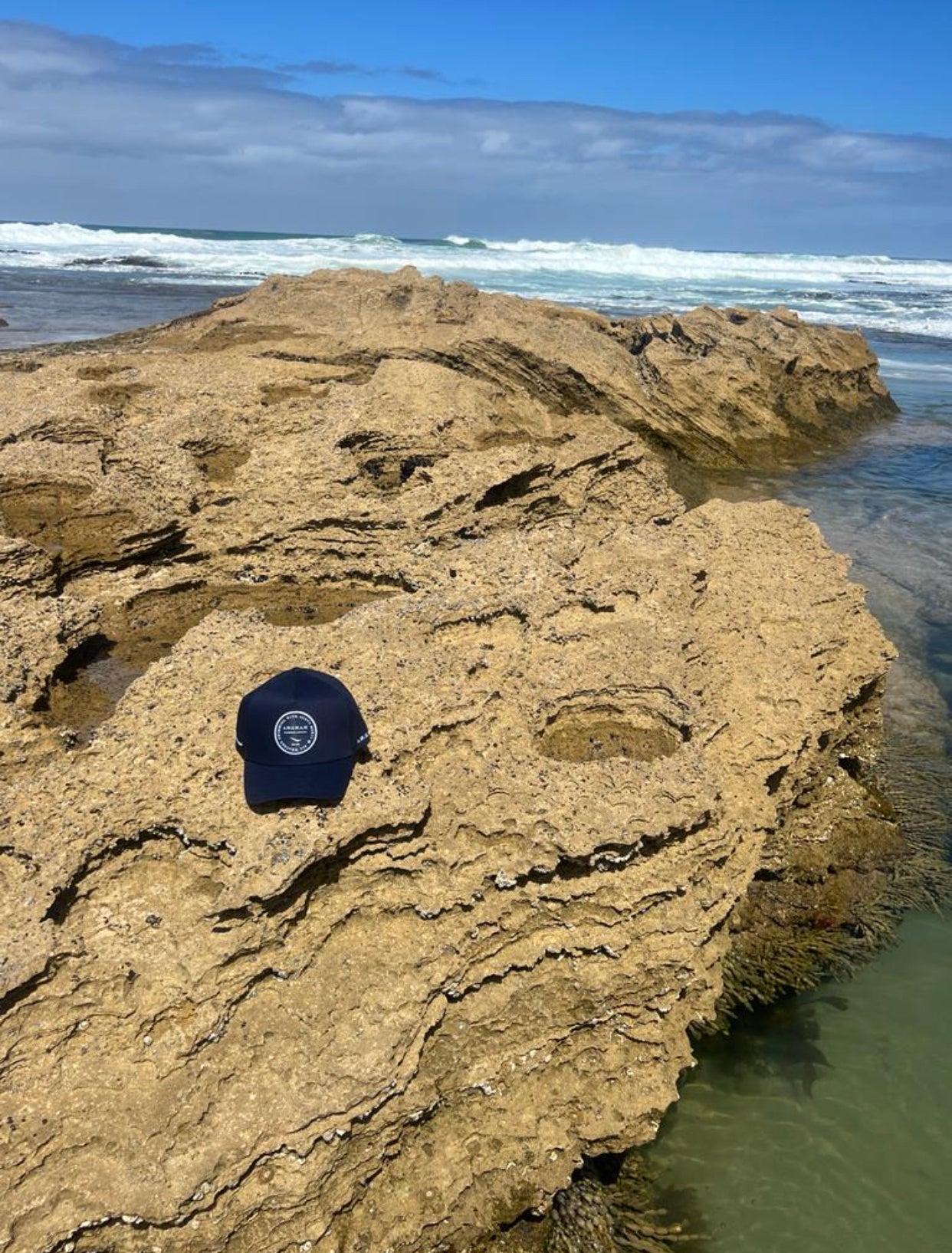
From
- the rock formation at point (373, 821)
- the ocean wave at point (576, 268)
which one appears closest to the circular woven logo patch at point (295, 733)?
the rock formation at point (373, 821)

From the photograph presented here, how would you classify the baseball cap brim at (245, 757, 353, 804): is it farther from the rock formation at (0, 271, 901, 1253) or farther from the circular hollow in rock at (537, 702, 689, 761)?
the circular hollow in rock at (537, 702, 689, 761)

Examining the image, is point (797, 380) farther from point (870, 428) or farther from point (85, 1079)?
point (85, 1079)

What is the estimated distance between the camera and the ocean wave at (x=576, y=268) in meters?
36.0

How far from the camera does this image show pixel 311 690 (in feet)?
9.93

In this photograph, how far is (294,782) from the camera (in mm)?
2855

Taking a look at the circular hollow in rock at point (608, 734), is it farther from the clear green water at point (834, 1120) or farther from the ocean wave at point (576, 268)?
the ocean wave at point (576, 268)

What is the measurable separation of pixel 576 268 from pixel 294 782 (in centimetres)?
5362

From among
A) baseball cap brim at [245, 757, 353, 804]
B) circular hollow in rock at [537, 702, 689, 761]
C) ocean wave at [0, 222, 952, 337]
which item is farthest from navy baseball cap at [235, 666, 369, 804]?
A: ocean wave at [0, 222, 952, 337]

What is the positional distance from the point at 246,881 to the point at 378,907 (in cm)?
48

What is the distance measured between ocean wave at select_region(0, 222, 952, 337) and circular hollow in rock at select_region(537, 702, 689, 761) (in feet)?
91.3

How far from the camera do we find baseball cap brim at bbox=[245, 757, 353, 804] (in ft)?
9.31

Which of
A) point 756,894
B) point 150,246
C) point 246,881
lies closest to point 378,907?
point 246,881

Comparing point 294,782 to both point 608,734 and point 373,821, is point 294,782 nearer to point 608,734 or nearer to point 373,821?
point 373,821

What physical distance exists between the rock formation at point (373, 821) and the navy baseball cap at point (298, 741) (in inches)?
3.3
